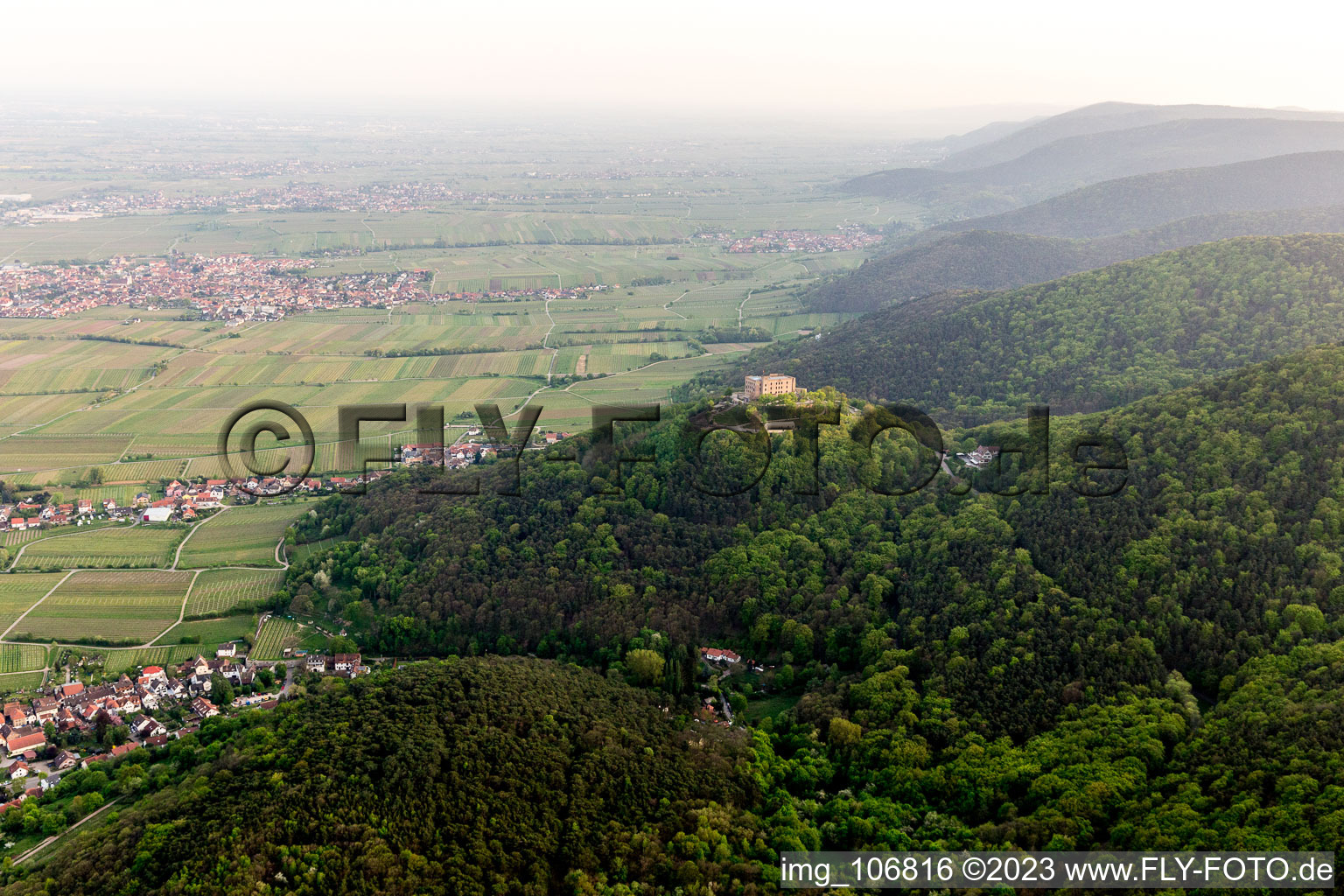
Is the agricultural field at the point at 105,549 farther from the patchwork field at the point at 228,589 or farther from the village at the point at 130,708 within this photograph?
the village at the point at 130,708

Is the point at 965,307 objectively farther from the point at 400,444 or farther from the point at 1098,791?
the point at 1098,791

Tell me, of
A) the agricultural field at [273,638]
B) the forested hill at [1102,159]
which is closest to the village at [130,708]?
the agricultural field at [273,638]

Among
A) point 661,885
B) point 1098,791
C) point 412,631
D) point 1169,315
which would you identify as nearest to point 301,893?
point 661,885

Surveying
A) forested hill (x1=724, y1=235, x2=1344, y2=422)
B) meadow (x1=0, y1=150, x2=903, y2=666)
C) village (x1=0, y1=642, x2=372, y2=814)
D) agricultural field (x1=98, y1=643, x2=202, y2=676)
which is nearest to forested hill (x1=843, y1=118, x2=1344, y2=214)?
meadow (x1=0, y1=150, x2=903, y2=666)

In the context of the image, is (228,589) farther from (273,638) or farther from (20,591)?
(20,591)

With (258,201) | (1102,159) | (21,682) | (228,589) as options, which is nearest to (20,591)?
(21,682)

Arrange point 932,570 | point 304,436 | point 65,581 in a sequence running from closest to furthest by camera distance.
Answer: point 932,570, point 65,581, point 304,436
